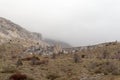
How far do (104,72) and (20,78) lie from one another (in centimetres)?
1344

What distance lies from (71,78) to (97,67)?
9876mm

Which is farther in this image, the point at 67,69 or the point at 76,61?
the point at 76,61

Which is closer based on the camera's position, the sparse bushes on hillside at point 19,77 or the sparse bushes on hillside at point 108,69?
the sparse bushes on hillside at point 19,77

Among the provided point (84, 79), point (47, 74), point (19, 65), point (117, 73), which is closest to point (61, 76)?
point (47, 74)

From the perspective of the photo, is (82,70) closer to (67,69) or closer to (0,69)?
(67,69)

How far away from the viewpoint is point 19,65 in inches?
2184

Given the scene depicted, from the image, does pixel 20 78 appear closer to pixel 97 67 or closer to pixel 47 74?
pixel 47 74

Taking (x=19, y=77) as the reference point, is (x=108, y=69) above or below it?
above

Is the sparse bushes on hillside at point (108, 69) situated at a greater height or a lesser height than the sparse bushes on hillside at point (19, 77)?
greater

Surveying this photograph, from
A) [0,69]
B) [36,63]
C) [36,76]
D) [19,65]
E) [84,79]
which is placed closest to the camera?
[84,79]

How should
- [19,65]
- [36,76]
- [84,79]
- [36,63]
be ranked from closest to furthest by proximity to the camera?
[84,79]
[36,76]
[19,65]
[36,63]

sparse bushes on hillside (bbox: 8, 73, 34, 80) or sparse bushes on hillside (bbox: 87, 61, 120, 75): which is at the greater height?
sparse bushes on hillside (bbox: 87, 61, 120, 75)

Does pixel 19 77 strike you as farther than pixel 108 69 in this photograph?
No

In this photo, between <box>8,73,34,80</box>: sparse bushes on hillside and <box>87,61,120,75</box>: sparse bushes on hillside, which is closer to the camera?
<box>8,73,34,80</box>: sparse bushes on hillside
